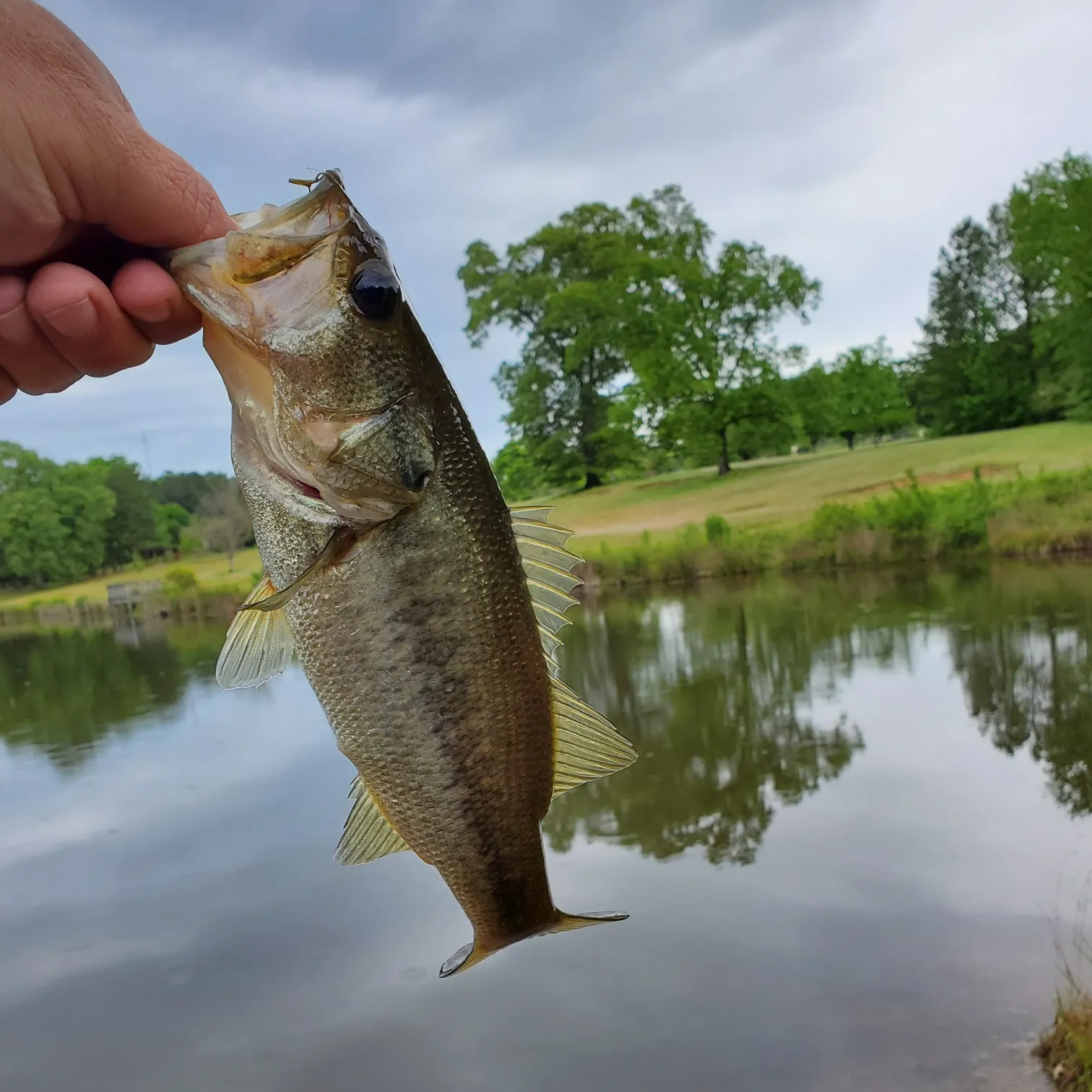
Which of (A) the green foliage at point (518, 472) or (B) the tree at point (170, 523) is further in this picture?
(B) the tree at point (170, 523)

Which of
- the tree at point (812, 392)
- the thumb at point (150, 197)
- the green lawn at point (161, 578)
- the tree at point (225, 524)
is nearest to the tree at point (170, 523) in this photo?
the green lawn at point (161, 578)

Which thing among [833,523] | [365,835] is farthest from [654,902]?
[833,523]

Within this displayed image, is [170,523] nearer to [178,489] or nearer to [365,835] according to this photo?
[178,489]

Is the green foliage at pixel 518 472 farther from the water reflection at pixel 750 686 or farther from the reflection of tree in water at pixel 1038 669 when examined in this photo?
the reflection of tree in water at pixel 1038 669

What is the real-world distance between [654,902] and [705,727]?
4.81 metres

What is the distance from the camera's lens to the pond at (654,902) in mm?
6164

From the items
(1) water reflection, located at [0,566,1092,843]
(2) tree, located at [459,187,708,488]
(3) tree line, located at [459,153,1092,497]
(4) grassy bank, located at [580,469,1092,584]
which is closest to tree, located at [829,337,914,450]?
(3) tree line, located at [459,153,1092,497]

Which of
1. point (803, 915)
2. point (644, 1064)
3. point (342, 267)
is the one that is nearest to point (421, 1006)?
point (644, 1064)

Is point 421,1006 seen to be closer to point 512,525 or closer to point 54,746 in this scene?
point 512,525

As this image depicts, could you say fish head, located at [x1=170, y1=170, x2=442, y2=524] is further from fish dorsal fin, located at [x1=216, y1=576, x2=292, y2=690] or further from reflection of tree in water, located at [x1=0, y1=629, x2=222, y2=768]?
reflection of tree in water, located at [x1=0, y1=629, x2=222, y2=768]

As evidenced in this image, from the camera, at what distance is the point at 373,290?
1418 mm

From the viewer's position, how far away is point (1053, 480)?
66.7ft

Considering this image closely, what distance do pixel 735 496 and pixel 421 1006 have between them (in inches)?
998

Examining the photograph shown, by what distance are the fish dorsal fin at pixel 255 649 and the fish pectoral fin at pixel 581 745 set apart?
1.72 ft
